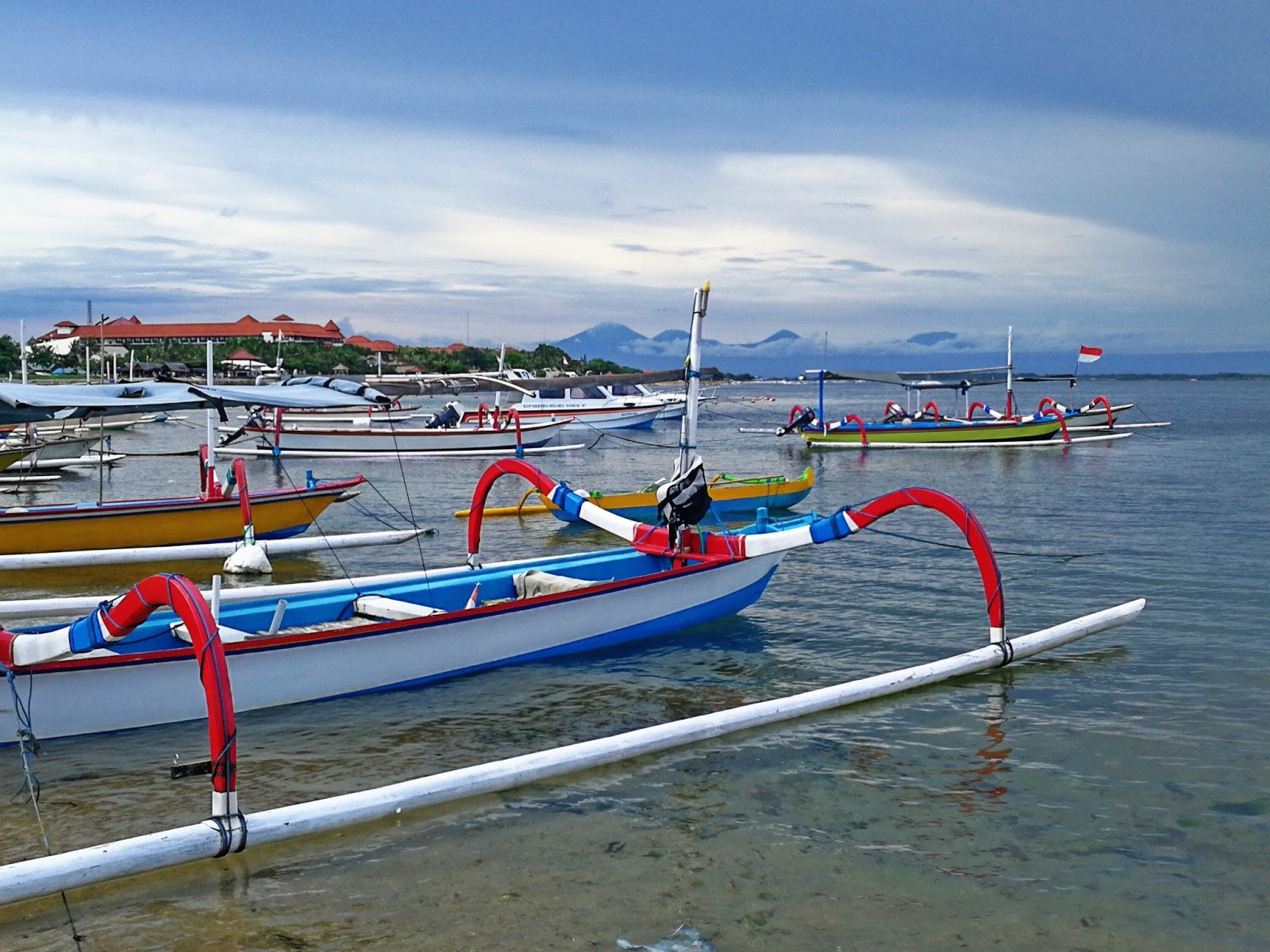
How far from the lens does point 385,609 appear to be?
11.1 meters

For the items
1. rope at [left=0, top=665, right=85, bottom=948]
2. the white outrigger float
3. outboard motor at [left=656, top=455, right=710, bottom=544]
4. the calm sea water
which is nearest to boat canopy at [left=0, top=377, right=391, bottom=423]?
the calm sea water

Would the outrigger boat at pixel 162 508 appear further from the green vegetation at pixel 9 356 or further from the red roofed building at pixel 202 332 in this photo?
the red roofed building at pixel 202 332

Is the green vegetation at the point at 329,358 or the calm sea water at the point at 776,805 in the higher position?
the green vegetation at the point at 329,358

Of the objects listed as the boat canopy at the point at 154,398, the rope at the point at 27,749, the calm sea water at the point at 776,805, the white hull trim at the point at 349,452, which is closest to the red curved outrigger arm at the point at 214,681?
the calm sea water at the point at 776,805

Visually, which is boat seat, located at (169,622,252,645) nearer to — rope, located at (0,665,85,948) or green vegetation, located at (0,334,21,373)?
rope, located at (0,665,85,948)

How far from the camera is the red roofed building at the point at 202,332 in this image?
134 m

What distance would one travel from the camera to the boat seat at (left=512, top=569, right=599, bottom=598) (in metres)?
12.1

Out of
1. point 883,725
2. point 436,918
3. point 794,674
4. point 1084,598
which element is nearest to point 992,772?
point 883,725

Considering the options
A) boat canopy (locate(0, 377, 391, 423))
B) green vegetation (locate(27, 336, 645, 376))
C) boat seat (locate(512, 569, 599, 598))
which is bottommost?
boat seat (locate(512, 569, 599, 598))

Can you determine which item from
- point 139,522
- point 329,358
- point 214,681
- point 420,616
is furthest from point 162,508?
point 329,358

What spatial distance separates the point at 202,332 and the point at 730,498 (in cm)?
13233

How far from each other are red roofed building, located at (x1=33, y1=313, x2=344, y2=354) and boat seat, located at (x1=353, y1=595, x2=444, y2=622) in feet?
413

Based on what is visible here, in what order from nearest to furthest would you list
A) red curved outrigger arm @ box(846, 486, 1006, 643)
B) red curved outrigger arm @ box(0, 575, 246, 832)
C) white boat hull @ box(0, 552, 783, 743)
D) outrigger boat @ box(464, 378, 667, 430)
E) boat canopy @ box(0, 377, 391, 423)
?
red curved outrigger arm @ box(0, 575, 246, 832) < white boat hull @ box(0, 552, 783, 743) < red curved outrigger arm @ box(846, 486, 1006, 643) < boat canopy @ box(0, 377, 391, 423) < outrigger boat @ box(464, 378, 667, 430)

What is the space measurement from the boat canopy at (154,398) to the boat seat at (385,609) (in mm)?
5122
